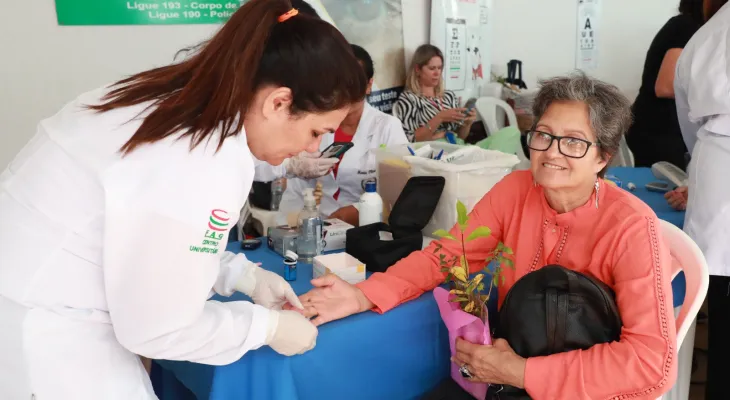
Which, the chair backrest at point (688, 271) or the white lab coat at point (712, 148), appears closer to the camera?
the chair backrest at point (688, 271)

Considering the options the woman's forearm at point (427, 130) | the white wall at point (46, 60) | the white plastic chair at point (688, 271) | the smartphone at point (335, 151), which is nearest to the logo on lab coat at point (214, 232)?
the white plastic chair at point (688, 271)

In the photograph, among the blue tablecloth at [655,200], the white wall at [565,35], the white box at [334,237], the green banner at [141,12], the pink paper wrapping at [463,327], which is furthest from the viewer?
the white wall at [565,35]

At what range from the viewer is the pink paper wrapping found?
50.1 inches

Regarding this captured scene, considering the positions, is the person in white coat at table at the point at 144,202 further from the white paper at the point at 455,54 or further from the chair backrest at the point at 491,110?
the chair backrest at the point at 491,110

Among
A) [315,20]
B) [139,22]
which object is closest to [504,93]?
[139,22]

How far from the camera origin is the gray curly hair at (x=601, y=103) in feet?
4.62

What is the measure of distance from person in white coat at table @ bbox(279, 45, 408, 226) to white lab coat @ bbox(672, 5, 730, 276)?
122cm

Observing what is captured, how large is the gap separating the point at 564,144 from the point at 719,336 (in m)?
1.09

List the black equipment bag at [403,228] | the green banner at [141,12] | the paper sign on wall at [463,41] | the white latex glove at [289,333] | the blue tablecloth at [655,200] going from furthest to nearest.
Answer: the paper sign on wall at [463,41], the green banner at [141,12], the black equipment bag at [403,228], the blue tablecloth at [655,200], the white latex glove at [289,333]

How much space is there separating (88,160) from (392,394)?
0.89 m

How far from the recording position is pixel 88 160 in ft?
3.06

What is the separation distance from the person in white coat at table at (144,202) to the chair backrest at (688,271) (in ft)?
3.06

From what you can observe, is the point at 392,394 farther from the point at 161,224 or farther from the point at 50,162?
the point at 50,162

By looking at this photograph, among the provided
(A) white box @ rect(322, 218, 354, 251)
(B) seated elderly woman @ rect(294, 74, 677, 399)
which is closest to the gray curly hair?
(B) seated elderly woman @ rect(294, 74, 677, 399)
